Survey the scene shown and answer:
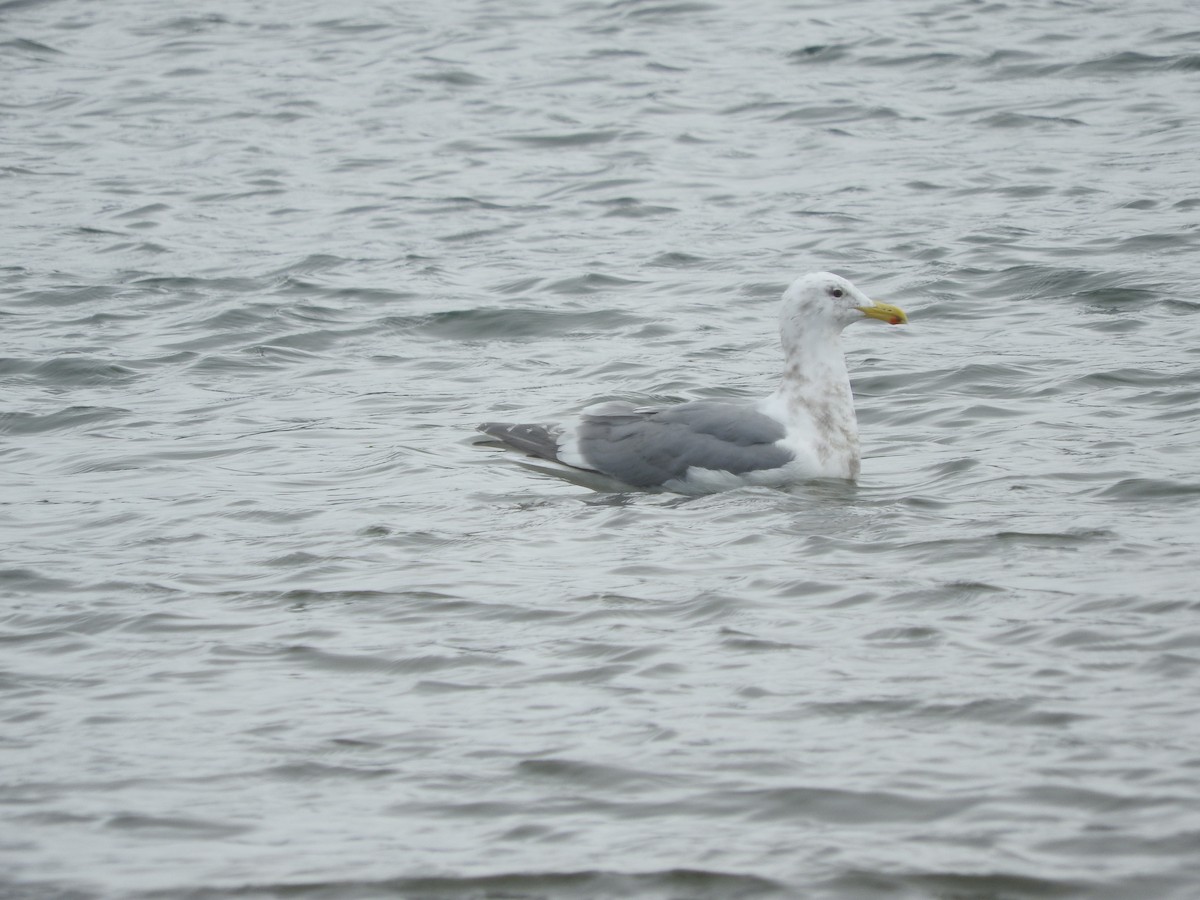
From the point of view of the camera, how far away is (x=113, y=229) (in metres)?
15.3

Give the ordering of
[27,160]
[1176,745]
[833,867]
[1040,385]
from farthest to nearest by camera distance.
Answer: [27,160] → [1040,385] → [1176,745] → [833,867]

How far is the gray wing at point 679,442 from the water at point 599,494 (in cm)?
21

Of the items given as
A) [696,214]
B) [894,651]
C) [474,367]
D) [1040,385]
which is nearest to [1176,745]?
[894,651]

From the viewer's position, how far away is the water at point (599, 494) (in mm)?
5508

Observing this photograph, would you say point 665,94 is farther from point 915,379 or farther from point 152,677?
point 152,677

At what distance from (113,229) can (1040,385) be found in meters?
8.35

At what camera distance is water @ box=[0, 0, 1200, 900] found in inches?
217

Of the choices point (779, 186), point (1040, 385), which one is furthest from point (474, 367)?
point (779, 186)

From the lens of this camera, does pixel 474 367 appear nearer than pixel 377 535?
No

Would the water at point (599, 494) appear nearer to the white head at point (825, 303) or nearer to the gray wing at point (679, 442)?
the gray wing at point (679, 442)

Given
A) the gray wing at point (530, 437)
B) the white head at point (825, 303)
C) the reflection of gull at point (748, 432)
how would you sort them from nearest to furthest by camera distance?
the reflection of gull at point (748, 432) → the gray wing at point (530, 437) → the white head at point (825, 303)

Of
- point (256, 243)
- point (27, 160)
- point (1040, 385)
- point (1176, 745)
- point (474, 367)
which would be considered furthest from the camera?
point (27, 160)

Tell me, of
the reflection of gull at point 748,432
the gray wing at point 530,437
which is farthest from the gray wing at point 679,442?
the gray wing at point 530,437

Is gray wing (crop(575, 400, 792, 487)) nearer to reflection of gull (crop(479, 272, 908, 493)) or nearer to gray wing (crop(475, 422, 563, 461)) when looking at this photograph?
reflection of gull (crop(479, 272, 908, 493))
